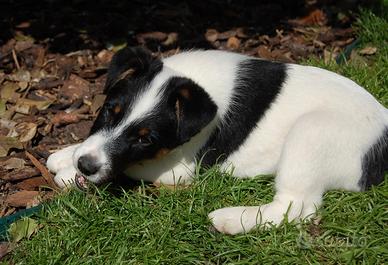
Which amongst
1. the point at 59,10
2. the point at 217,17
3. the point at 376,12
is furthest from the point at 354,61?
the point at 59,10

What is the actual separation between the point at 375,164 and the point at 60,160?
268 centimetres

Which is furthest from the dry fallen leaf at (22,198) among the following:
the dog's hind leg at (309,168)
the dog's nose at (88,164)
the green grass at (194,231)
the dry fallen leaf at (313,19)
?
the dry fallen leaf at (313,19)

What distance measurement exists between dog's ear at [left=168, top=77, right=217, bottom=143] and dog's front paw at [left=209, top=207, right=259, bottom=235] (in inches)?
25.3

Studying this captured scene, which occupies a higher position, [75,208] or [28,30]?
[28,30]

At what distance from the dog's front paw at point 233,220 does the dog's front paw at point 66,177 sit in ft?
4.04

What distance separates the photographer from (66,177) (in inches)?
207

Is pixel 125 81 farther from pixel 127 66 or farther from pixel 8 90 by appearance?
pixel 8 90

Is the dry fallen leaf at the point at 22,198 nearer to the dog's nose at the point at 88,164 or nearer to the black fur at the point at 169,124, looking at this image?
the dog's nose at the point at 88,164

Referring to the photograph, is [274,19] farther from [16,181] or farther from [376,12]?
[16,181]

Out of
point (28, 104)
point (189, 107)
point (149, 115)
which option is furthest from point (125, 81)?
point (28, 104)

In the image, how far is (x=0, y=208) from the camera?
16.9 feet

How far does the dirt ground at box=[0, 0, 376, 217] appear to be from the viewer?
19.7 ft

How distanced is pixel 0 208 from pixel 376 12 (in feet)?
16.8

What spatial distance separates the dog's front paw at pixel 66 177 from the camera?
17.1ft
